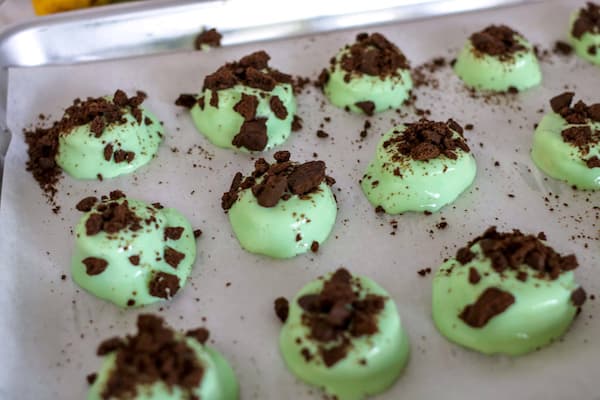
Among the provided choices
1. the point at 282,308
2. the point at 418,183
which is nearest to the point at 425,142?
the point at 418,183

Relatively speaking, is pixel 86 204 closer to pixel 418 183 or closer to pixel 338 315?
pixel 338 315

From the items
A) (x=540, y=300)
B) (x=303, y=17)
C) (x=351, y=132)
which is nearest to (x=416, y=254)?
(x=540, y=300)

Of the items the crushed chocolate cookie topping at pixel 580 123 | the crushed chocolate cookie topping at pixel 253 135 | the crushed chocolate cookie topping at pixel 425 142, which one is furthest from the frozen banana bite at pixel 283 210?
the crushed chocolate cookie topping at pixel 580 123

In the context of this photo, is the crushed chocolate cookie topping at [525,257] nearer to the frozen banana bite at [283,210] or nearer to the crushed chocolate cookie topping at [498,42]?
the frozen banana bite at [283,210]

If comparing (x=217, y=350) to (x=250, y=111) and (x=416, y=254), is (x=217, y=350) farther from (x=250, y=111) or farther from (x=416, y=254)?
(x=250, y=111)

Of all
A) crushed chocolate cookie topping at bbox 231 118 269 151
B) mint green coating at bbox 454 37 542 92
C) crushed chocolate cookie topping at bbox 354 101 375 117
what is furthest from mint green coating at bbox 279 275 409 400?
mint green coating at bbox 454 37 542 92

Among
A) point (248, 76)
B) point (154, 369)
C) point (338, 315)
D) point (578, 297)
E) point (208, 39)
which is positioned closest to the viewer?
point (154, 369)

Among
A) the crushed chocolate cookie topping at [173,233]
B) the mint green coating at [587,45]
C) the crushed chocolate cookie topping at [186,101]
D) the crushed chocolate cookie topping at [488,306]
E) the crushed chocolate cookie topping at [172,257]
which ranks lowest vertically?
the crushed chocolate cookie topping at [488,306]
